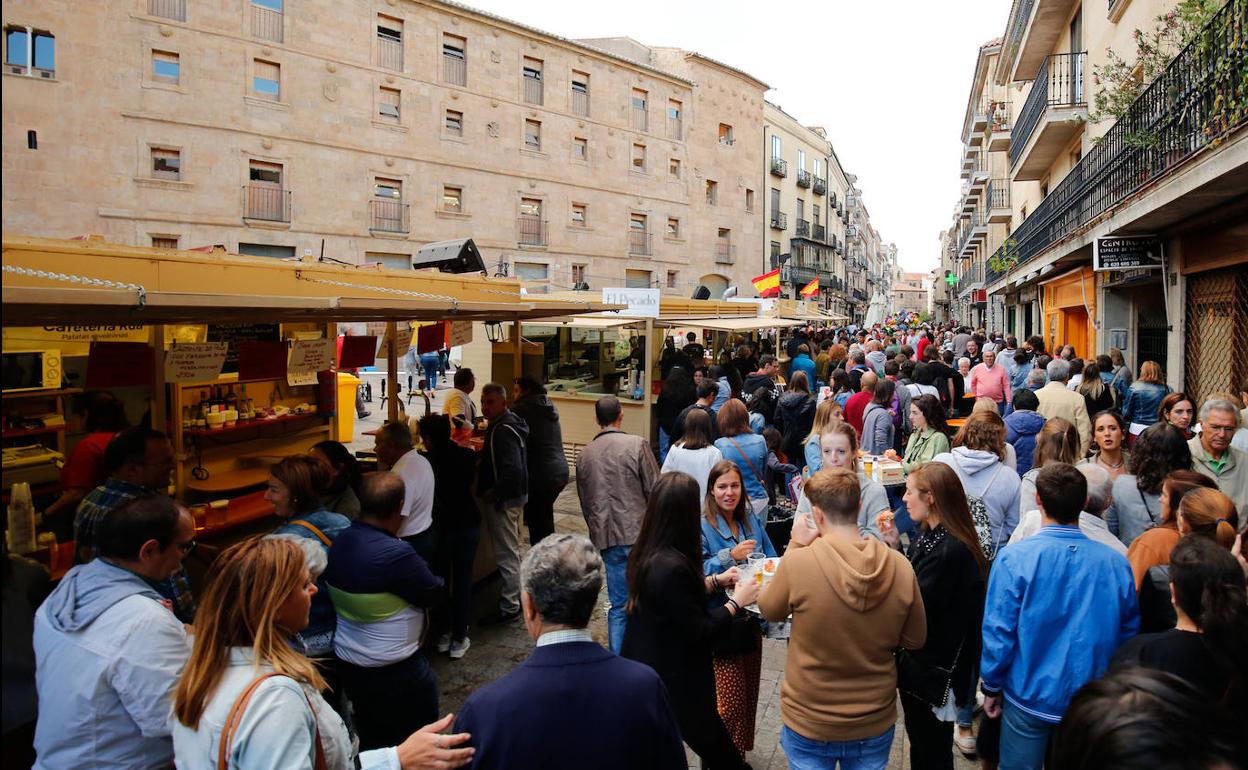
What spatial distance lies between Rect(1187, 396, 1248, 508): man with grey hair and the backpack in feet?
4.37

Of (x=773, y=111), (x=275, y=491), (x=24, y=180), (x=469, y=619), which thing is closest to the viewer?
(x=275, y=491)

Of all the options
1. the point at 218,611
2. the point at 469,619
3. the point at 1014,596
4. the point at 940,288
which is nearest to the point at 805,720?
the point at 1014,596

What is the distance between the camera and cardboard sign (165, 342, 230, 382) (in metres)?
5.83

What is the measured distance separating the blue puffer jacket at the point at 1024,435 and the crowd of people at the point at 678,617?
125cm

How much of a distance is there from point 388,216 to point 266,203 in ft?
12.8

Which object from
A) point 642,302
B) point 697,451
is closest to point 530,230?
point 642,302

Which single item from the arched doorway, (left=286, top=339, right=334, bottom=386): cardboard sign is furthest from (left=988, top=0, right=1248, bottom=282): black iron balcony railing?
the arched doorway

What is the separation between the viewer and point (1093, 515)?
3.76 m

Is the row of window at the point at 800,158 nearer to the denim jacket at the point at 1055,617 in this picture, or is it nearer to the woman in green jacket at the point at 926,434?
the woman in green jacket at the point at 926,434

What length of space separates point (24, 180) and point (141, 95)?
3822 millimetres

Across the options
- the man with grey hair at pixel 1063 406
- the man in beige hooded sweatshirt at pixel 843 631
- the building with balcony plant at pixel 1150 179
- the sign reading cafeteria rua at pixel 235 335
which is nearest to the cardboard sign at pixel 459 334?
the sign reading cafeteria rua at pixel 235 335

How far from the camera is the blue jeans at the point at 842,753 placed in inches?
115

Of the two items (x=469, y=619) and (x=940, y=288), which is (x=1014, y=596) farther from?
(x=940, y=288)

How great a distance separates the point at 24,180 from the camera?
1930 centimetres
